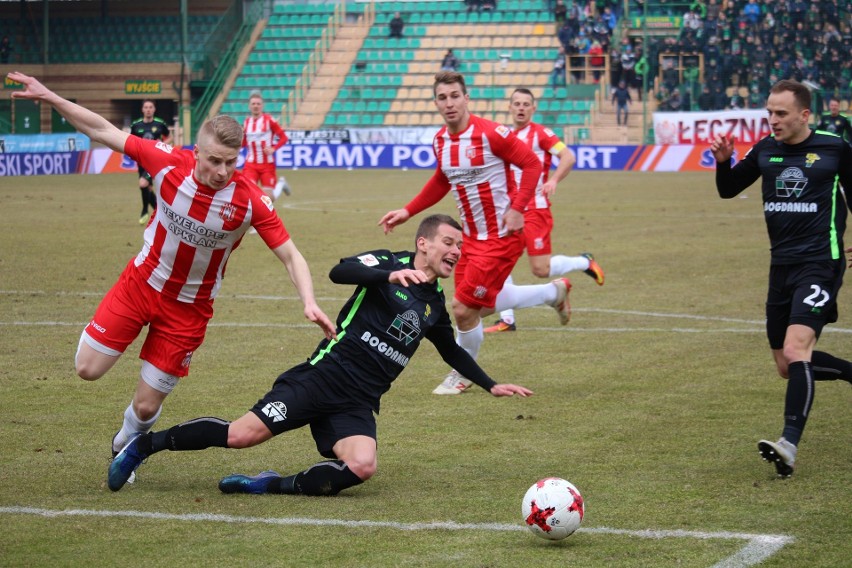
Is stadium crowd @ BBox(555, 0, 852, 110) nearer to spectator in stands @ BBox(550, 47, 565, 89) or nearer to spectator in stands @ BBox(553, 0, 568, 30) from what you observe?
spectator in stands @ BBox(550, 47, 565, 89)

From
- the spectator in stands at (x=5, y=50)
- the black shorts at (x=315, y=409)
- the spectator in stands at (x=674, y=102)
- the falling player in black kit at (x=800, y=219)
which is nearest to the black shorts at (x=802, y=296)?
the falling player in black kit at (x=800, y=219)

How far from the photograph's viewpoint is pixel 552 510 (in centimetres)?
520

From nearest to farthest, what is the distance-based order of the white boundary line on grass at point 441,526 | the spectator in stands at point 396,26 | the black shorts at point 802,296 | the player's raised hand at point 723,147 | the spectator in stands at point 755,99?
the white boundary line on grass at point 441,526
the black shorts at point 802,296
the player's raised hand at point 723,147
the spectator in stands at point 755,99
the spectator in stands at point 396,26

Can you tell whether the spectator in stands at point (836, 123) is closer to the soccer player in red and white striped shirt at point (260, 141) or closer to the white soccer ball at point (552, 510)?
the soccer player in red and white striped shirt at point (260, 141)

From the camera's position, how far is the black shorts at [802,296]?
676 cm

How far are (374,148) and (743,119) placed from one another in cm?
1226

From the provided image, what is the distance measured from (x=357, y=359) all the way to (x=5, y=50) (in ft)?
154

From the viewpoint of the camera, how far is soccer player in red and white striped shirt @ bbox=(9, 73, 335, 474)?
20.7 ft

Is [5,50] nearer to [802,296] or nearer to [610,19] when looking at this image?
[610,19]

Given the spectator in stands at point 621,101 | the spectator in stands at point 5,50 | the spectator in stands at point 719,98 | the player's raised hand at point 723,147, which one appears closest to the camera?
the player's raised hand at point 723,147

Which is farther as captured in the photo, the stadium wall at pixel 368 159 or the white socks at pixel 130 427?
the stadium wall at pixel 368 159

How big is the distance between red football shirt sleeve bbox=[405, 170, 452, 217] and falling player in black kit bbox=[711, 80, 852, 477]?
2624mm

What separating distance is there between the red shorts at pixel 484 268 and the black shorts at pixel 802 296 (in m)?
2.61

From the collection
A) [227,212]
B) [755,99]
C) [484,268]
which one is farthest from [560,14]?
[227,212]
